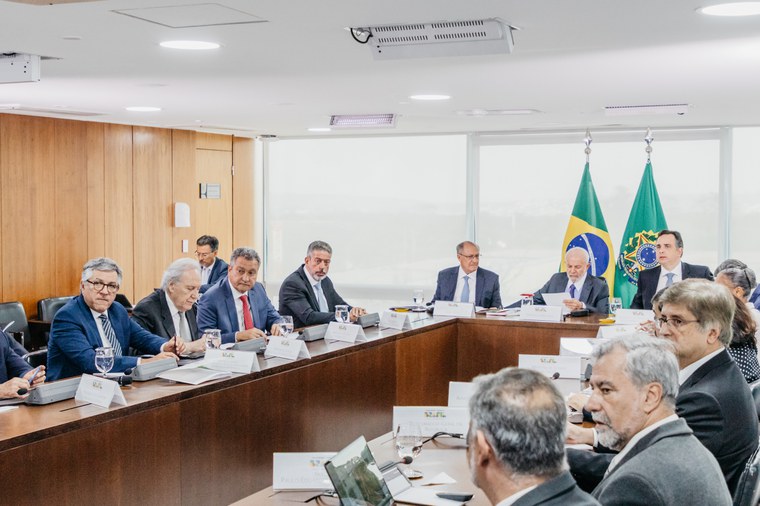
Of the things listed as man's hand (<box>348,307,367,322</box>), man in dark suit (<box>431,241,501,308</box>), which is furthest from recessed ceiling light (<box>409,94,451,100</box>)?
man's hand (<box>348,307,367,322</box>)

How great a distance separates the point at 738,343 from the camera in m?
4.16

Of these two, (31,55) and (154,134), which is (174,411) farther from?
(154,134)

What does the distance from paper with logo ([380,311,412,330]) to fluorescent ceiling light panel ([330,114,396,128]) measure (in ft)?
10.5

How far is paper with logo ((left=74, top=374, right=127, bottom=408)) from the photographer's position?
335 cm

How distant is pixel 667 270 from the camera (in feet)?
24.1

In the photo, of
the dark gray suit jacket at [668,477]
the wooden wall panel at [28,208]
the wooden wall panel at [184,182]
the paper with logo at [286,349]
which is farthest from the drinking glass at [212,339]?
the wooden wall panel at [184,182]

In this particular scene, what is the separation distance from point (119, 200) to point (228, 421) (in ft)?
19.8

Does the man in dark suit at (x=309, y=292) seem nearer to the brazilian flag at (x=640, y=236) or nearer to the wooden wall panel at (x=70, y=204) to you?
the wooden wall panel at (x=70, y=204)

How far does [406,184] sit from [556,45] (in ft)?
22.5

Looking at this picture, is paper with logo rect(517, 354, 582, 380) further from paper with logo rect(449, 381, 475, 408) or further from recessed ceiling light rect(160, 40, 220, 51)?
recessed ceiling light rect(160, 40, 220, 51)

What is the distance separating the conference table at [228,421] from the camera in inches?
123

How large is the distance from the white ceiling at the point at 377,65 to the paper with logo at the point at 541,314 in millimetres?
1572

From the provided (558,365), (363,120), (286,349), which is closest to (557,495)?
(286,349)

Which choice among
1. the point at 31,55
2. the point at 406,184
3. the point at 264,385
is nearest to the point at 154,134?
the point at 406,184
